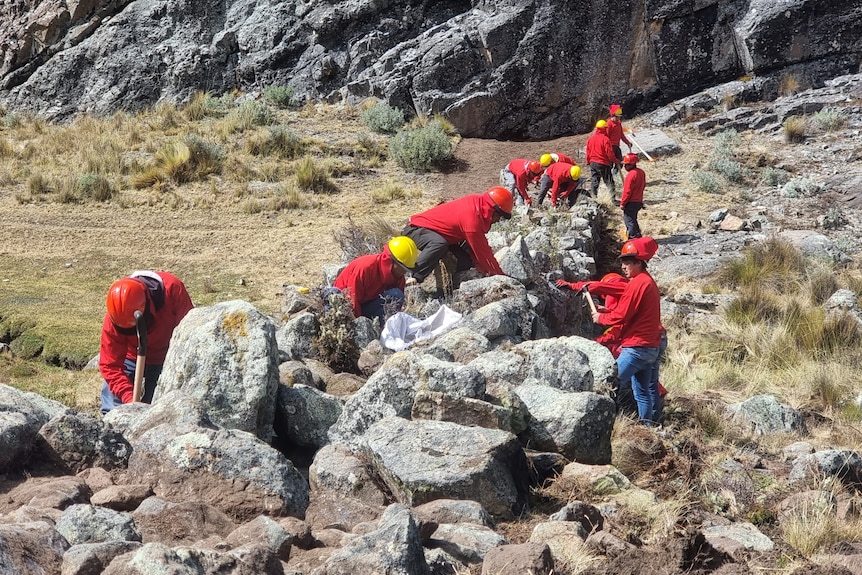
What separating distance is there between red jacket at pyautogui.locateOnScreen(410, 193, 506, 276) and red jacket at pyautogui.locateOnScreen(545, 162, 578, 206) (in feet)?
16.0

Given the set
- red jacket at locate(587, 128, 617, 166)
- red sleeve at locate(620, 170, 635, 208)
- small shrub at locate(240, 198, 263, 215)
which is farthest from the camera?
small shrub at locate(240, 198, 263, 215)

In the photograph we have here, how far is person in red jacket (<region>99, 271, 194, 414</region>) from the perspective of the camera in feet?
18.2

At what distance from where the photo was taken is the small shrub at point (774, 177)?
49.5 ft

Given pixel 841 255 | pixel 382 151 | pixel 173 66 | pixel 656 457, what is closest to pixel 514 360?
pixel 656 457

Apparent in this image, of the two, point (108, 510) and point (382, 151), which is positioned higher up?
point (108, 510)

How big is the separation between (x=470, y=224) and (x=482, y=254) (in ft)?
0.97

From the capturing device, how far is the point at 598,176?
13.7m

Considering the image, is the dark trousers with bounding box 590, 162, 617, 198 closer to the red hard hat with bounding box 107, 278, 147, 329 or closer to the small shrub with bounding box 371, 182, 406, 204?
the small shrub with bounding box 371, 182, 406, 204

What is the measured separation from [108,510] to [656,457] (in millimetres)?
3118

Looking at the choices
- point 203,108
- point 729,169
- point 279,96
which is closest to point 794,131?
point 729,169

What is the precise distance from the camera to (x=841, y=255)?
1130cm

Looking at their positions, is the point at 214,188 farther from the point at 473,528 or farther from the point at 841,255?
the point at 473,528

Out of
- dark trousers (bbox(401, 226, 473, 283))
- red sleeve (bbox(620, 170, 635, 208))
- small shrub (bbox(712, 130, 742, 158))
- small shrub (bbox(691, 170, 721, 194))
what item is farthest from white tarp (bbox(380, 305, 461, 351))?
small shrub (bbox(712, 130, 742, 158))

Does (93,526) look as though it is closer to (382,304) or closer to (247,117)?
(382,304)
